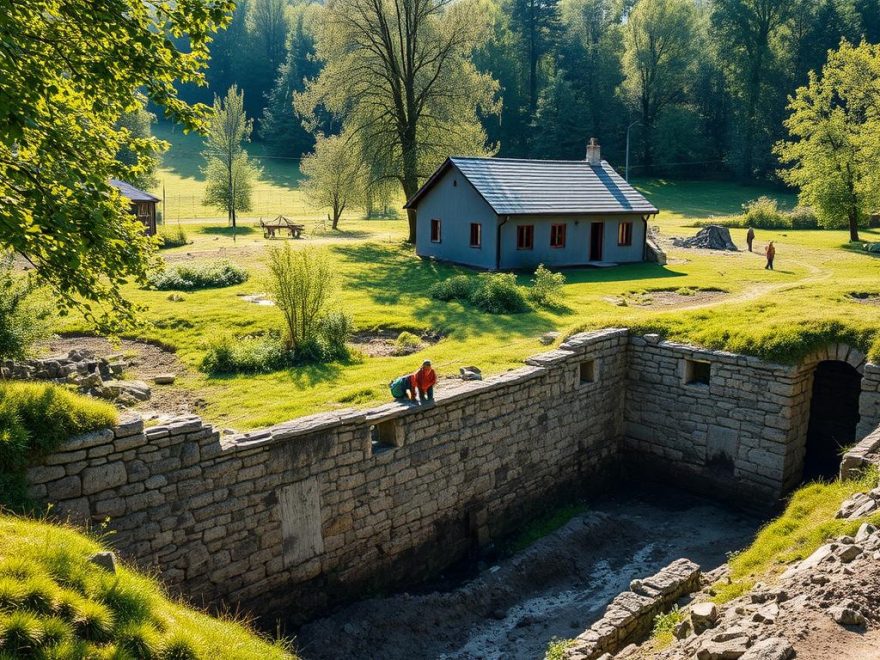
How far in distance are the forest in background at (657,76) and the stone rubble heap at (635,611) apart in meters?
→ 53.8

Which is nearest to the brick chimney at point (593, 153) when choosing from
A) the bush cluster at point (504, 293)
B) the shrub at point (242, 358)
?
the bush cluster at point (504, 293)

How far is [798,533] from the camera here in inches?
406

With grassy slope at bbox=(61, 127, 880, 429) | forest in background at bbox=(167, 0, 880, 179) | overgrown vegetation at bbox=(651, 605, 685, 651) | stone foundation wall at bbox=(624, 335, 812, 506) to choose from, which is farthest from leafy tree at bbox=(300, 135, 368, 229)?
overgrown vegetation at bbox=(651, 605, 685, 651)

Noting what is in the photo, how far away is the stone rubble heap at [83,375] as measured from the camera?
12.4 m

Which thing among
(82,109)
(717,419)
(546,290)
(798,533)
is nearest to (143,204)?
(546,290)

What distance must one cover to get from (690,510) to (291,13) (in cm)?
9689

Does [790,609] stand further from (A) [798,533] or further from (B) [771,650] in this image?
(A) [798,533]

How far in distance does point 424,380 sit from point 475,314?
901cm

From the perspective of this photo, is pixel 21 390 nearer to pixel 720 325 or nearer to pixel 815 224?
pixel 720 325

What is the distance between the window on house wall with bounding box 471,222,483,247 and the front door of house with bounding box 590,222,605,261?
14.9 feet

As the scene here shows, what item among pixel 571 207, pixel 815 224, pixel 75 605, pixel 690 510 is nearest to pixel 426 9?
pixel 571 207

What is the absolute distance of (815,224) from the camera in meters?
44.4

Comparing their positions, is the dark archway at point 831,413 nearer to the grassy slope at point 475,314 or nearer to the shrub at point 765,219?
the grassy slope at point 475,314

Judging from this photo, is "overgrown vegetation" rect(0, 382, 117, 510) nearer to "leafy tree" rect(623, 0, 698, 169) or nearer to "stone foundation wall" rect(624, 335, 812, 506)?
"stone foundation wall" rect(624, 335, 812, 506)
